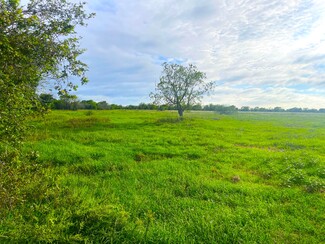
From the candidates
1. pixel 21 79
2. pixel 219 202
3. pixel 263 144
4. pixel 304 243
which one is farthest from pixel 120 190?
pixel 263 144

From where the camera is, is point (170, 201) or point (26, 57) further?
point (170, 201)

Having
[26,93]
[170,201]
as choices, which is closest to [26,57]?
[26,93]

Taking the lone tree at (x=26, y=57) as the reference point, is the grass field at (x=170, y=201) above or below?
below

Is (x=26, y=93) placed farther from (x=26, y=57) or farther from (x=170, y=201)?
(x=170, y=201)

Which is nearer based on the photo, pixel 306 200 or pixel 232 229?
pixel 232 229

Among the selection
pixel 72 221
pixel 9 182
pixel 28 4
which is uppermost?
pixel 28 4

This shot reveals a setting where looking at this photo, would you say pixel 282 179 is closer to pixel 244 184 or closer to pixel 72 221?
pixel 244 184

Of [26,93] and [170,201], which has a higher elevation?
[26,93]

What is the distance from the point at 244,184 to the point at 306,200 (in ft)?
7.20

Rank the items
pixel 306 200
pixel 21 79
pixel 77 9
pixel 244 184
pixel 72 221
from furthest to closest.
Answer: pixel 244 184 → pixel 306 200 → pixel 77 9 → pixel 72 221 → pixel 21 79

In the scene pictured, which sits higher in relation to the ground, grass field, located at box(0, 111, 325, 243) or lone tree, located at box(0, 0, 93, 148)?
lone tree, located at box(0, 0, 93, 148)

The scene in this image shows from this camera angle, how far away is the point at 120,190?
299 inches

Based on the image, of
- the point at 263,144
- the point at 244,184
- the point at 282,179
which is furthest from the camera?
the point at 263,144

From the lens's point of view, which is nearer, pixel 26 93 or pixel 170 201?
pixel 26 93
